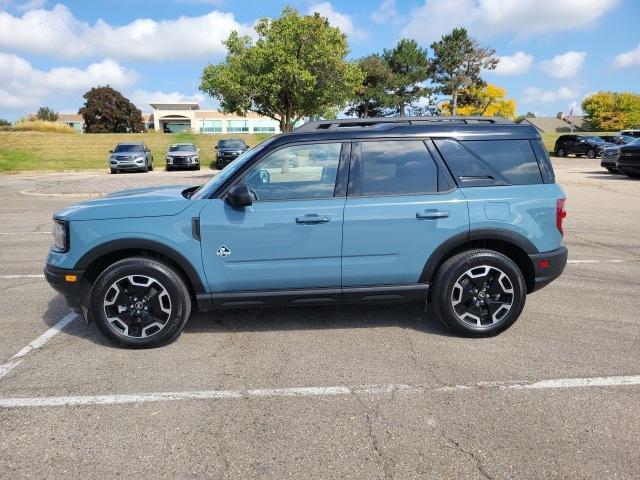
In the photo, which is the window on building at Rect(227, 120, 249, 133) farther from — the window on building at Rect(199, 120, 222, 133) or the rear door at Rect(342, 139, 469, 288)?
the rear door at Rect(342, 139, 469, 288)

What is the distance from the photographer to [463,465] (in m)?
2.61

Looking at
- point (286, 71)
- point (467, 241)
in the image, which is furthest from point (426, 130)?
point (286, 71)

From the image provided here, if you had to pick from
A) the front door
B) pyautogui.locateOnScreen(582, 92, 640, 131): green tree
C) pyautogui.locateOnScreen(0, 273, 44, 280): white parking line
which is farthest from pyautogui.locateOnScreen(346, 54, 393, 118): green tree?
the front door

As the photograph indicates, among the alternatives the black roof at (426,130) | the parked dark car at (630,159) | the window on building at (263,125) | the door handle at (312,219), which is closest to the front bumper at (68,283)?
the door handle at (312,219)

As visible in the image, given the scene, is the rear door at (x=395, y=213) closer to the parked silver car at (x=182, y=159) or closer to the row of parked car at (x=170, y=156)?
the row of parked car at (x=170, y=156)

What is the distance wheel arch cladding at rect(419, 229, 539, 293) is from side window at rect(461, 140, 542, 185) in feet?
1.59

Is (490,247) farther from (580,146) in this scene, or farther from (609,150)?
(580,146)

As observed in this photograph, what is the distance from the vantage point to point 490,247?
4355 mm

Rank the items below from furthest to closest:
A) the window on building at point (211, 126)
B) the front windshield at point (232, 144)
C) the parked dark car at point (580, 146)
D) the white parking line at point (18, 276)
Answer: the window on building at point (211, 126)
the parked dark car at point (580, 146)
the front windshield at point (232, 144)
the white parking line at point (18, 276)

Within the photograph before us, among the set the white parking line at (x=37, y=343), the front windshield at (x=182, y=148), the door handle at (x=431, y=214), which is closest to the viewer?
the white parking line at (x=37, y=343)

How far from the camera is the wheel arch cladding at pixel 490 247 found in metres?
4.13

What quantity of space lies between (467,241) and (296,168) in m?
1.56

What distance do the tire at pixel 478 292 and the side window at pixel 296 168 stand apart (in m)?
1.24

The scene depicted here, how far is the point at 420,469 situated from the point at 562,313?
298 cm
